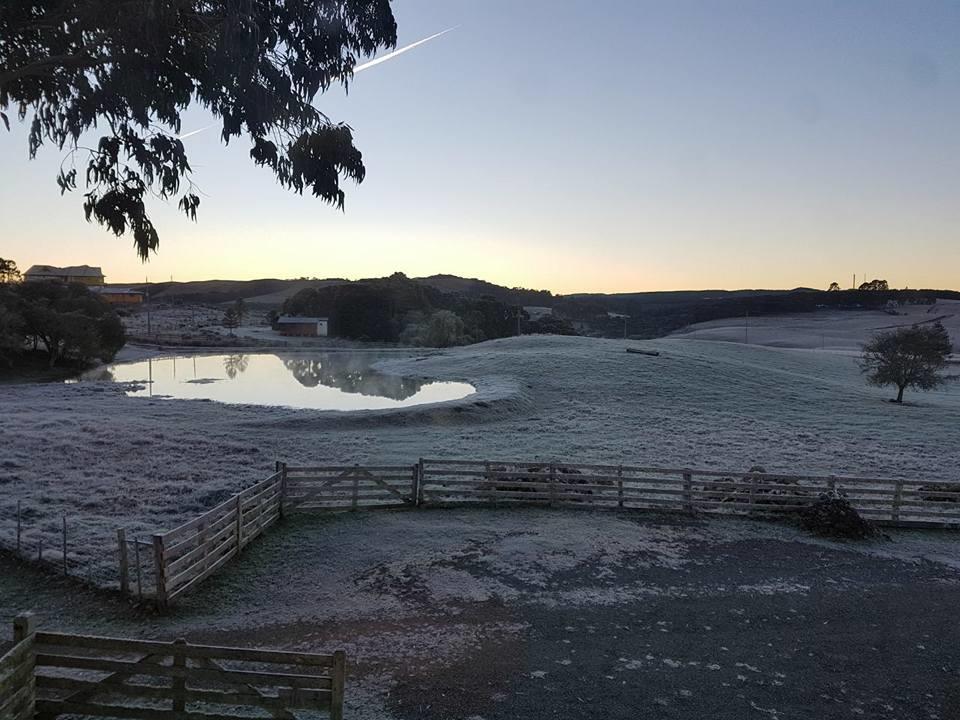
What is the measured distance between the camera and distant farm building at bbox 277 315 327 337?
124m

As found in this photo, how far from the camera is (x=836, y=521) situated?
1788 cm

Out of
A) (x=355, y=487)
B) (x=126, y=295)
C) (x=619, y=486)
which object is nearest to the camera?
(x=355, y=487)

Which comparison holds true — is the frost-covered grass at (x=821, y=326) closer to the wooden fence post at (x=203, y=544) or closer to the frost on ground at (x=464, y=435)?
the frost on ground at (x=464, y=435)

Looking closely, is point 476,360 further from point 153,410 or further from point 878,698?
point 878,698

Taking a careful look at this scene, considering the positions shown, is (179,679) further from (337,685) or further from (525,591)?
(525,591)

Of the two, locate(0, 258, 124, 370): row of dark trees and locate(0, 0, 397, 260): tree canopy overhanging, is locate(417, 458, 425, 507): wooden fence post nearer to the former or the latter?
locate(0, 0, 397, 260): tree canopy overhanging

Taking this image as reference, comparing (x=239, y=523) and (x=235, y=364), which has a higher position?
(x=239, y=523)

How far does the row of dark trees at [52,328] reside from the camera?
186 feet

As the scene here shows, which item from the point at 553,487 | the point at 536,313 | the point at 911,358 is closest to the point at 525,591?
the point at 553,487

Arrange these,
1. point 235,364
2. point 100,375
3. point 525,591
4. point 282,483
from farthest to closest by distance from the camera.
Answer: point 235,364
point 100,375
point 282,483
point 525,591

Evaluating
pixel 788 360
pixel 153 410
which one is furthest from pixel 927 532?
pixel 788 360

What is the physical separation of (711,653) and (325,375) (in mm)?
54467

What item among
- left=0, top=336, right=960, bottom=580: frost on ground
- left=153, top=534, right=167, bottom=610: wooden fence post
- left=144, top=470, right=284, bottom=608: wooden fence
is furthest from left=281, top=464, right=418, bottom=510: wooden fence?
left=153, top=534, right=167, bottom=610: wooden fence post

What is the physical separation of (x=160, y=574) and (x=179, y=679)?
15.4ft
